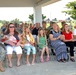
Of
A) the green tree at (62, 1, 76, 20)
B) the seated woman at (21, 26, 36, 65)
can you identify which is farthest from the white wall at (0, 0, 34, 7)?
the green tree at (62, 1, 76, 20)

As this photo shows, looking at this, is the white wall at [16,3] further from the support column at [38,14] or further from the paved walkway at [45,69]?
the paved walkway at [45,69]

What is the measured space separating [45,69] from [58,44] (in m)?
1.11

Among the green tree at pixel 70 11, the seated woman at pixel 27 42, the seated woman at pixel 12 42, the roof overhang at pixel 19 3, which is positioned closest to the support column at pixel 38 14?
the roof overhang at pixel 19 3

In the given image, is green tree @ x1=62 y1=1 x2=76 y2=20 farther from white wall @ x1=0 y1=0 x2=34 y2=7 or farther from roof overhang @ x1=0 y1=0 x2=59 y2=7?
white wall @ x1=0 y1=0 x2=34 y2=7

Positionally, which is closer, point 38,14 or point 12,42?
point 12,42

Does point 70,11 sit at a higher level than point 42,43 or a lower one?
higher

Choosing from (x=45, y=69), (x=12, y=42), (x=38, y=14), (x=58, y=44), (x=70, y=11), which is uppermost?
(x=70, y=11)

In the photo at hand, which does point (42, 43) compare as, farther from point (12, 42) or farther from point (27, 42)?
point (12, 42)

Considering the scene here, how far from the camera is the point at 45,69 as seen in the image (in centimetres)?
595

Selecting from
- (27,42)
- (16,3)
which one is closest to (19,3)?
(16,3)

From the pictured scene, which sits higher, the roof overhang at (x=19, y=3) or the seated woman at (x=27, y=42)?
the roof overhang at (x=19, y=3)

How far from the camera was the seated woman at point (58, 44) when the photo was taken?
672 cm

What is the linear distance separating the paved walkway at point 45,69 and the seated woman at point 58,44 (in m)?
0.23

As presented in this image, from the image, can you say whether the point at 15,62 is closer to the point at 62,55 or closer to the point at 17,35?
the point at 17,35
